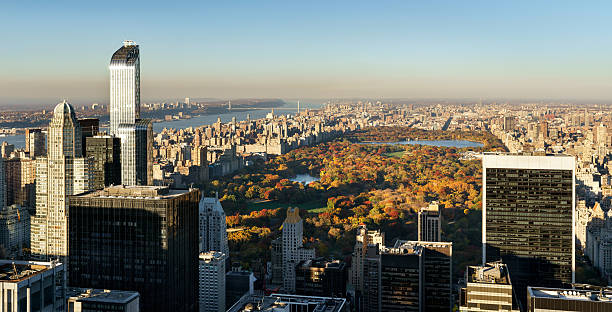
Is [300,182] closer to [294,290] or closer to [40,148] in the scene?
[40,148]

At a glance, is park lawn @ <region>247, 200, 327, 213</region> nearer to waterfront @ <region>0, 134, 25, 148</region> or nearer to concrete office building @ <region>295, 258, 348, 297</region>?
waterfront @ <region>0, 134, 25, 148</region>

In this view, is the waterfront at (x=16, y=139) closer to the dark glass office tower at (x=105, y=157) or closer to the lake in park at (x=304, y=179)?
the dark glass office tower at (x=105, y=157)

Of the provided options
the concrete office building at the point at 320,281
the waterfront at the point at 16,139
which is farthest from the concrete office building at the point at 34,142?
the concrete office building at the point at 320,281

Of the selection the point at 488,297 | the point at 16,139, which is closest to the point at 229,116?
the point at 16,139

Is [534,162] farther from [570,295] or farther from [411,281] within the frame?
[570,295]

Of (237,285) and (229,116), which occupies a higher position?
(229,116)

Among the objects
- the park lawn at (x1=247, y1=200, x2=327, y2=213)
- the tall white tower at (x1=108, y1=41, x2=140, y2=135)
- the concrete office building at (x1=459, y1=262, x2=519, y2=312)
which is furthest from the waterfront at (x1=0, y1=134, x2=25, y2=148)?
the concrete office building at (x1=459, y1=262, x2=519, y2=312)
